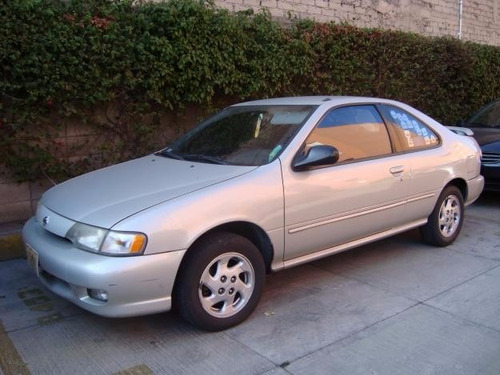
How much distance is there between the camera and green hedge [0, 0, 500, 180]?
532 centimetres

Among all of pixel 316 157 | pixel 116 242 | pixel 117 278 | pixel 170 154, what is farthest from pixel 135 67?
pixel 117 278

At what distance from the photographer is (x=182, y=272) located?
3.31 m

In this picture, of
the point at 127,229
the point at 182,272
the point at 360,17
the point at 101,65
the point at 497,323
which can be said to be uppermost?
the point at 360,17

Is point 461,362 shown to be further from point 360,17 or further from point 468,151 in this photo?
point 360,17

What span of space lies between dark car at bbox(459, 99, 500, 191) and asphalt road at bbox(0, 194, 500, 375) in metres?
2.58

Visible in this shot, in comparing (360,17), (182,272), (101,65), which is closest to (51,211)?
(182,272)

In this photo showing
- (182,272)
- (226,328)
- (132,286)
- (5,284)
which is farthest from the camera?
(5,284)

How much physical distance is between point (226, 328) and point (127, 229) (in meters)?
0.98

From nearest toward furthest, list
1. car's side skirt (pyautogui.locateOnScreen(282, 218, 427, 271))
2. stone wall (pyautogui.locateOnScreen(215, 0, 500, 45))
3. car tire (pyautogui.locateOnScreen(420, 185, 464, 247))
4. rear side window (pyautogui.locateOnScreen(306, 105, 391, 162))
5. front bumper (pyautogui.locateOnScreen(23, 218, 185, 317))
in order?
front bumper (pyautogui.locateOnScreen(23, 218, 185, 317))
car's side skirt (pyautogui.locateOnScreen(282, 218, 427, 271))
rear side window (pyautogui.locateOnScreen(306, 105, 391, 162))
car tire (pyautogui.locateOnScreen(420, 185, 464, 247))
stone wall (pyautogui.locateOnScreen(215, 0, 500, 45))

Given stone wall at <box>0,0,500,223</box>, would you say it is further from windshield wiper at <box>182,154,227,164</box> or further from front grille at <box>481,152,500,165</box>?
front grille at <box>481,152,500,165</box>

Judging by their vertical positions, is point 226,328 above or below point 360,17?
below

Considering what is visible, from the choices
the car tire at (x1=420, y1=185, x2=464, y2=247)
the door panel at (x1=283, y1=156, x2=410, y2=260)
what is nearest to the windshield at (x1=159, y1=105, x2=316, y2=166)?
the door panel at (x1=283, y1=156, x2=410, y2=260)

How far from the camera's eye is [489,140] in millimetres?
7281

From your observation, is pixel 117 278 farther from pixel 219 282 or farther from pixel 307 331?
pixel 307 331
